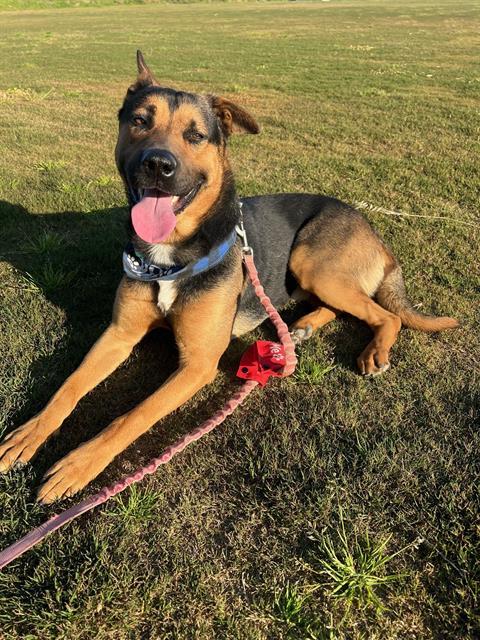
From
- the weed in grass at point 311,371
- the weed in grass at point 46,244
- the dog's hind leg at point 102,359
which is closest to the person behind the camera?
the dog's hind leg at point 102,359

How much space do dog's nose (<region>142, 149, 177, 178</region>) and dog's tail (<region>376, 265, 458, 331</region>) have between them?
2.31 metres

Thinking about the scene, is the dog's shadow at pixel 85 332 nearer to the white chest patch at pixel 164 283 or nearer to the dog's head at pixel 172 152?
the white chest patch at pixel 164 283

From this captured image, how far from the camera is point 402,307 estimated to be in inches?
173

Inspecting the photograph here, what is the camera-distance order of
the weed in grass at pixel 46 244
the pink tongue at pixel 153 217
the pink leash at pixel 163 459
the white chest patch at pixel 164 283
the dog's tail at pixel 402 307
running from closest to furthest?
the pink leash at pixel 163 459 < the pink tongue at pixel 153 217 < the white chest patch at pixel 164 283 < the dog's tail at pixel 402 307 < the weed in grass at pixel 46 244

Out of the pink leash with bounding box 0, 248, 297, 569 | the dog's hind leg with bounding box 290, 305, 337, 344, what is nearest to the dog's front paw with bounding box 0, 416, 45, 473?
the pink leash with bounding box 0, 248, 297, 569

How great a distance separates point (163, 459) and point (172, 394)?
50 centimetres

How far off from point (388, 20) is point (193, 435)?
188 ft

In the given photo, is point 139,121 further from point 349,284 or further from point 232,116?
point 349,284

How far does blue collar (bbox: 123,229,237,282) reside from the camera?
361 centimetres

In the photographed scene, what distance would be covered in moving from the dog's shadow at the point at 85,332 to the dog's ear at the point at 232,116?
175 cm

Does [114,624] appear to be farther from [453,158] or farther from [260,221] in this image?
[453,158]

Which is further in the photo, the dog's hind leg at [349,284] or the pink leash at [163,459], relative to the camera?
the dog's hind leg at [349,284]

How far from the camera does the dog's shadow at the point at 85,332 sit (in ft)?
10.9

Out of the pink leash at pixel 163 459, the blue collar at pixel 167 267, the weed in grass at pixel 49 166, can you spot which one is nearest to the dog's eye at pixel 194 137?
the blue collar at pixel 167 267
